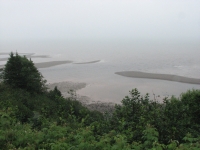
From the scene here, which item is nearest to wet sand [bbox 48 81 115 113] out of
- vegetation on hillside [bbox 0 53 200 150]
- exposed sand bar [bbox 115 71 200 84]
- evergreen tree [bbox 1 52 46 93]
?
evergreen tree [bbox 1 52 46 93]

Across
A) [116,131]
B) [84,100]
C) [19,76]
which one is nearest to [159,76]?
[84,100]

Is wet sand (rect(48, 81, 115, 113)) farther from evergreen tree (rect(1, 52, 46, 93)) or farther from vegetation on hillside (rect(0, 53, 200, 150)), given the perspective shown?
vegetation on hillside (rect(0, 53, 200, 150))

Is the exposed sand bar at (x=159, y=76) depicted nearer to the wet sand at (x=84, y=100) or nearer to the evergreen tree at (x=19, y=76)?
the wet sand at (x=84, y=100)

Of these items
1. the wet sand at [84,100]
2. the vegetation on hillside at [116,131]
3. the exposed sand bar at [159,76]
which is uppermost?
the vegetation on hillside at [116,131]

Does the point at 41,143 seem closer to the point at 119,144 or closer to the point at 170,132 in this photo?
the point at 119,144

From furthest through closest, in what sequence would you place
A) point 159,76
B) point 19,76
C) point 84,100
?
point 159,76 < point 84,100 < point 19,76

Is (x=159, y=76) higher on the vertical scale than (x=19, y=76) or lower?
lower

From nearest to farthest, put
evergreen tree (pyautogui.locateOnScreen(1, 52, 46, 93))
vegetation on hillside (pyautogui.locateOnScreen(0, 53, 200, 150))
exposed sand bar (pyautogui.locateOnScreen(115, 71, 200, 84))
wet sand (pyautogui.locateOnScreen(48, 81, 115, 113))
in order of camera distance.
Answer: vegetation on hillside (pyautogui.locateOnScreen(0, 53, 200, 150)) < evergreen tree (pyautogui.locateOnScreen(1, 52, 46, 93)) < wet sand (pyautogui.locateOnScreen(48, 81, 115, 113)) < exposed sand bar (pyautogui.locateOnScreen(115, 71, 200, 84))

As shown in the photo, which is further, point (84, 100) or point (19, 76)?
point (84, 100)

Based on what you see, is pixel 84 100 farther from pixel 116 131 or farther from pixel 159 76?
pixel 116 131

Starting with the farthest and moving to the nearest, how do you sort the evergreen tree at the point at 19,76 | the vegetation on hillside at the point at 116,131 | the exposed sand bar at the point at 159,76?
the exposed sand bar at the point at 159,76
the evergreen tree at the point at 19,76
the vegetation on hillside at the point at 116,131

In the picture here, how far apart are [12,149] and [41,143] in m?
1.13

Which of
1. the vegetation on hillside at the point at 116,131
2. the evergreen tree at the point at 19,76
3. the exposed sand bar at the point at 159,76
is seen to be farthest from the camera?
the exposed sand bar at the point at 159,76

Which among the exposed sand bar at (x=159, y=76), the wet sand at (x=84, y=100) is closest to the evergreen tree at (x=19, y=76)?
the wet sand at (x=84, y=100)
